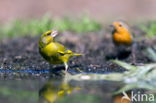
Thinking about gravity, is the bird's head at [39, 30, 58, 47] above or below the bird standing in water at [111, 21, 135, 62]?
above

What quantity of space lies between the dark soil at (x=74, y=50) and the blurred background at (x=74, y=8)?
466cm

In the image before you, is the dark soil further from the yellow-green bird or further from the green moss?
the green moss

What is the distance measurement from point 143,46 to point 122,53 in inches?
25.7

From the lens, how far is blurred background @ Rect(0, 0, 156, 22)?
653 inches

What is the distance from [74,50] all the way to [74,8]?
256 inches

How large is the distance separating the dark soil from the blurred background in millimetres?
4663

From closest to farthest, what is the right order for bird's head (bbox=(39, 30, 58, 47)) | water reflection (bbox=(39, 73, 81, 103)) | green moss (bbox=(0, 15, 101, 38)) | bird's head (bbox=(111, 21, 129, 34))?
water reflection (bbox=(39, 73, 81, 103))
bird's head (bbox=(39, 30, 58, 47))
bird's head (bbox=(111, 21, 129, 34))
green moss (bbox=(0, 15, 101, 38))

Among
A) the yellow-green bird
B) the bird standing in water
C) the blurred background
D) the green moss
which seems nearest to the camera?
the yellow-green bird

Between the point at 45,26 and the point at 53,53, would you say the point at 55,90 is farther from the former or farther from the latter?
the point at 45,26

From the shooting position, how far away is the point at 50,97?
5.88 meters

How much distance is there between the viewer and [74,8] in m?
17.1

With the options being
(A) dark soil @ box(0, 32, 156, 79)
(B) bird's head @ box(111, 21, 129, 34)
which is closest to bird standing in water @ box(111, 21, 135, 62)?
(B) bird's head @ box(111, 21, 129, 34)

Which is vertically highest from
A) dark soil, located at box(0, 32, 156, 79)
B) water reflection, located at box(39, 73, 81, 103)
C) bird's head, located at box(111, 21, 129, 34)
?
bird's head, located at box(111, 21, 129, 34)

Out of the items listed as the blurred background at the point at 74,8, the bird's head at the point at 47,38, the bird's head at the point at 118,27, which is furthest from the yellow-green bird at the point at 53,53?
the blurred background at the point at 74,8
